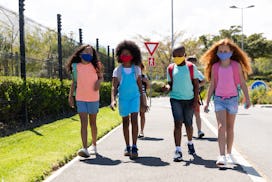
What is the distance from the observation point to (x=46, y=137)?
1057cm

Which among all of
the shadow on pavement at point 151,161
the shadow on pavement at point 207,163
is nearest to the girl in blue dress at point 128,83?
the shadow on pavement at point 151,161

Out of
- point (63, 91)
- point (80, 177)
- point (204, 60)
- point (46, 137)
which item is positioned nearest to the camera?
point (80, 177)

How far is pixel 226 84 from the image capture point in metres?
7.22

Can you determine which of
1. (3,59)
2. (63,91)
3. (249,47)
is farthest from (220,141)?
(249,47)

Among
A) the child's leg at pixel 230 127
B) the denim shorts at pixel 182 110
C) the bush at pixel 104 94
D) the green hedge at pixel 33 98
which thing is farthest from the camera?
the bush at pixel 104 94

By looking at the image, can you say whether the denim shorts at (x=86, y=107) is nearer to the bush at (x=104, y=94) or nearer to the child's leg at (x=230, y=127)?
the child's leg at (x=230, y=127)

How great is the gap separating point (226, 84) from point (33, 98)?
7387 millimetres

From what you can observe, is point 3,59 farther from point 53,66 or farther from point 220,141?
point 220,141

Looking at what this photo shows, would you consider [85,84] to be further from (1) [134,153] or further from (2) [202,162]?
(2) [202,162]

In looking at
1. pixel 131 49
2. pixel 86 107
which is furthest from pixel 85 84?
pixel 131 49

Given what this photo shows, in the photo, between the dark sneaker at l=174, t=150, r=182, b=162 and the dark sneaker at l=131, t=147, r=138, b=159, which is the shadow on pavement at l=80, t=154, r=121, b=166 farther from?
the dark sneaker at l=174, t=150, r=182, b=162

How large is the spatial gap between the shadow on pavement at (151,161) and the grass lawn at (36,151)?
3.73ft

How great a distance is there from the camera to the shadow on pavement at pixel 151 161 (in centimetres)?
728

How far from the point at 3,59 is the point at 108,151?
4.44 meters
